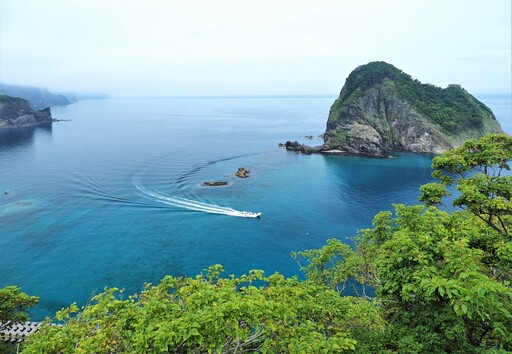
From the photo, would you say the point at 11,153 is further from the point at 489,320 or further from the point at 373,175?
the point at 489,320

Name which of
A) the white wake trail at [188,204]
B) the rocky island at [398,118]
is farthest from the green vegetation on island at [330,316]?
the rocky island at [398,118]

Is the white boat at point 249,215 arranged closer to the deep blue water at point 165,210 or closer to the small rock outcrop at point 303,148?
the deep blue water at point 165,210

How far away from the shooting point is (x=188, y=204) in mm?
73250

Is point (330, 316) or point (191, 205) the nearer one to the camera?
point (330, 316)

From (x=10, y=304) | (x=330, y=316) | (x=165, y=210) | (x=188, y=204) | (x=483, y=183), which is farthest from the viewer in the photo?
(x=188, y=204)

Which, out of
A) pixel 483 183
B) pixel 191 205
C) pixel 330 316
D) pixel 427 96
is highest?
pixel 427 96

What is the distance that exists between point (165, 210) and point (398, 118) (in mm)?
120893

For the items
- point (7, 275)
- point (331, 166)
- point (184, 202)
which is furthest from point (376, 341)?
point (331, 166)

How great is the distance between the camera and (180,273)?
4778cm

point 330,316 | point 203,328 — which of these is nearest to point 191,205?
point 330,316

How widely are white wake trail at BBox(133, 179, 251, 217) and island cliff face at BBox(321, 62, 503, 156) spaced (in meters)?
76.5

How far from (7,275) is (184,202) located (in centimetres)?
3551

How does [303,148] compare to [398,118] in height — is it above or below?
below

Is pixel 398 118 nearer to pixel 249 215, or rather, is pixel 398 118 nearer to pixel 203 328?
pixel 249 215
